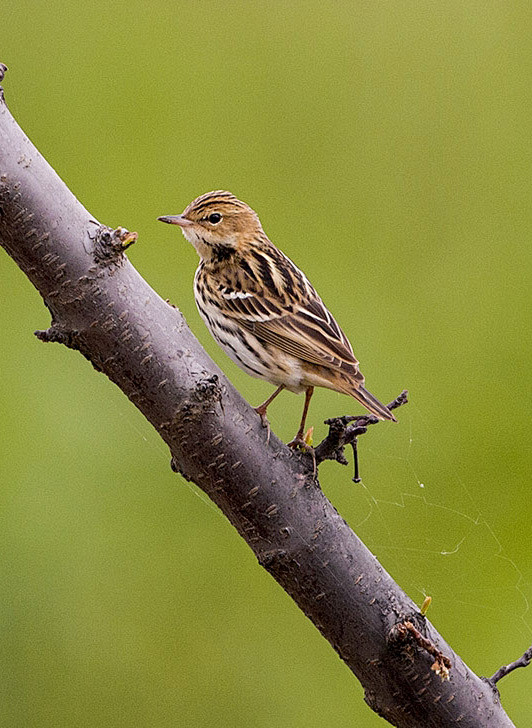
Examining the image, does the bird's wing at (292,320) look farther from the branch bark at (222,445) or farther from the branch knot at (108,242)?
the branch knot at (108,242)

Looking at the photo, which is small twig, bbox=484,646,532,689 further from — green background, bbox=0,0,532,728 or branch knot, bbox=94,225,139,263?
green background, bbox=0,0,532,728

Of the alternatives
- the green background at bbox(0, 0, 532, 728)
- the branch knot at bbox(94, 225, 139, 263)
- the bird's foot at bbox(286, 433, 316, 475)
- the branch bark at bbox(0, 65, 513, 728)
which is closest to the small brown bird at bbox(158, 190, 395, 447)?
the bird's foot at bbox(286, 433, 316, 475)

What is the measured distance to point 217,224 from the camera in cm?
281

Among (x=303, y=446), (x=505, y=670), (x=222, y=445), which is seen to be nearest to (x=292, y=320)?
(x=303, y=446)

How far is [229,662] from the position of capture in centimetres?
357

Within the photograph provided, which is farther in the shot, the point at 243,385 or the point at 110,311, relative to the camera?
the point at 243,385

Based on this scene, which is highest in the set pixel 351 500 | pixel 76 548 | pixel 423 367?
pixel 76 548

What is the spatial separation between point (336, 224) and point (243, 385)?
0.94 m

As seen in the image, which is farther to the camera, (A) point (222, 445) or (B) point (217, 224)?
(B) point (217, 224)

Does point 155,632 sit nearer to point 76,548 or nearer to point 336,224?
point 76,548

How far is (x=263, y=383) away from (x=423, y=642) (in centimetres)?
212

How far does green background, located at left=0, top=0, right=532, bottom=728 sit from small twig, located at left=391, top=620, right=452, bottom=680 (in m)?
1.55

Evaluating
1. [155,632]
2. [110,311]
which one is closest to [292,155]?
[155,632]

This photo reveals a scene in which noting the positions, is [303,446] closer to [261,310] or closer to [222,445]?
[222,445]
